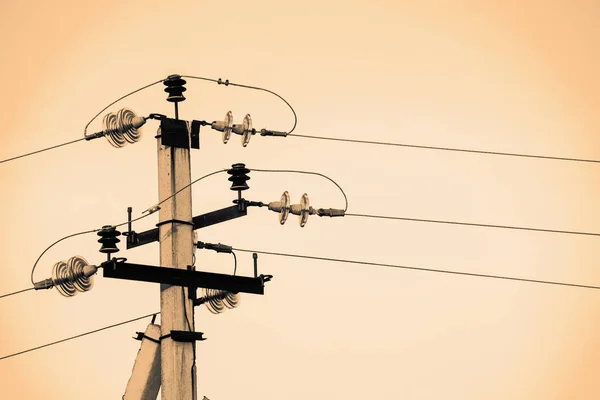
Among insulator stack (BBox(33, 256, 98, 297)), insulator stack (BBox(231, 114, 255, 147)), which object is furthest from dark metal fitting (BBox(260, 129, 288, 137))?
insulator stack (BBox(33, 256, 98, 297))

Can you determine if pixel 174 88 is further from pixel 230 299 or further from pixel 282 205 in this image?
pixel 230 299

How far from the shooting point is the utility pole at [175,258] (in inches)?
1090

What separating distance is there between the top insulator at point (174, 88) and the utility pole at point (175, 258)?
82 centimetres

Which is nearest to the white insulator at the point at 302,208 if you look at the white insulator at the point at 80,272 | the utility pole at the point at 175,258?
the utility pole at the point at 175,258

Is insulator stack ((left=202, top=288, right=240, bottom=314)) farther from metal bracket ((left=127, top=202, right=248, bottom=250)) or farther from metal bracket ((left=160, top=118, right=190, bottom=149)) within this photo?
metal bracket ((left=160, top=118, right=190, bottom=149))

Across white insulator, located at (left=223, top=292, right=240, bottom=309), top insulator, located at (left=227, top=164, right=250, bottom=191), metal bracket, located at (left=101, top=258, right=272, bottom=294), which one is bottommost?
metal bracket, located at (left=101, top=258, right=272, bottom=294)

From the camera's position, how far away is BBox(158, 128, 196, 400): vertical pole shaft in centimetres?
2769

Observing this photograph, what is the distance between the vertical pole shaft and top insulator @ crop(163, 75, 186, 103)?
82 cm

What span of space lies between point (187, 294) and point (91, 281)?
48.8 inches

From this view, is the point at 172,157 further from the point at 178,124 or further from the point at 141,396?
the point at 141,396

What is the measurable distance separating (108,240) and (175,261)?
3.09ft

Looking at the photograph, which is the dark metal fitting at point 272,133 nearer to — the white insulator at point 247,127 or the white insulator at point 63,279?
the white insulator at point 247,127

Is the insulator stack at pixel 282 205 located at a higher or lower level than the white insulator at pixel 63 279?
Answer: higher

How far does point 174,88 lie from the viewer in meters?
29.0
